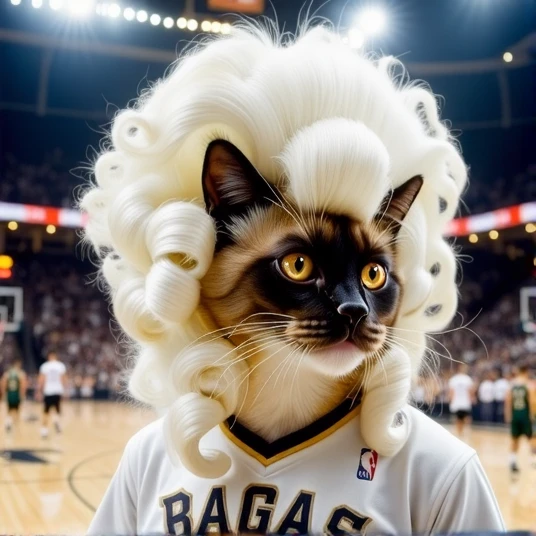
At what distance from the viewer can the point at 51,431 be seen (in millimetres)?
5508

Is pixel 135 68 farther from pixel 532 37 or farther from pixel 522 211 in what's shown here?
pixel 522 211

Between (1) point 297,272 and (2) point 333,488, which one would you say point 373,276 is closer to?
(1) point 297,272

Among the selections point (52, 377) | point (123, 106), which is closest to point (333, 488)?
point (123, 106)

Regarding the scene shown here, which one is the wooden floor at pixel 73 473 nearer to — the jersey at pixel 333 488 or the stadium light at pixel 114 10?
the jersey at pixel 333 488

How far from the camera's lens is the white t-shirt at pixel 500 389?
6.45 m

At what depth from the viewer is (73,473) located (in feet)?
12.5

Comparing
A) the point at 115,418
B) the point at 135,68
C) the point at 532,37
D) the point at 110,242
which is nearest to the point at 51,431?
the point at 115,418

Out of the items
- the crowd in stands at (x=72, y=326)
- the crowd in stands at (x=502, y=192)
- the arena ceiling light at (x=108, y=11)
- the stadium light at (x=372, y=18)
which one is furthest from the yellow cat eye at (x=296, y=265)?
the crowd in stands at (x=72, y=326)

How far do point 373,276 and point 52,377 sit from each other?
4.73 meters

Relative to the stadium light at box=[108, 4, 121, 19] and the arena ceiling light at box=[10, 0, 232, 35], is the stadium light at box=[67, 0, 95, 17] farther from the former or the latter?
the stadium light at box=[108, 4, 121, 19]

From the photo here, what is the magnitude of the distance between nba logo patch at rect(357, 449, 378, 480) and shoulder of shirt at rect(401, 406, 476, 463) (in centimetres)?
3

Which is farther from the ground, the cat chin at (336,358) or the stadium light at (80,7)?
the stadium light at (80,7)

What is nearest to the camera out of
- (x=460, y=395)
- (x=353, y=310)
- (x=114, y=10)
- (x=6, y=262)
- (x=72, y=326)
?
(x=353, y=310)

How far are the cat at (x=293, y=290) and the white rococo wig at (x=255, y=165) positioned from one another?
0.02 meters
